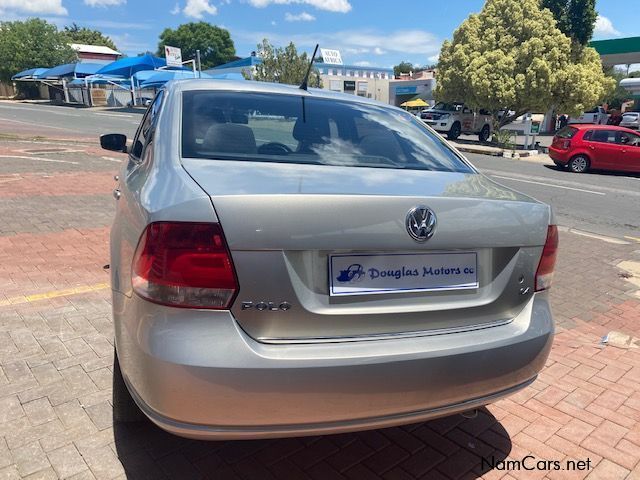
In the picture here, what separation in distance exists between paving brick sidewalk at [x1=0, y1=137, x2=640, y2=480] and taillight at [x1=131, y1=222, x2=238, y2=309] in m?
1.05

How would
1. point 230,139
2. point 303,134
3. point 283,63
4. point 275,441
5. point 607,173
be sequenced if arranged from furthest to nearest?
point 283,63, point 607,173, point 303,134, point 275,441, point 230,139

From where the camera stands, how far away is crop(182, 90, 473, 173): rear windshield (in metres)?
2.31

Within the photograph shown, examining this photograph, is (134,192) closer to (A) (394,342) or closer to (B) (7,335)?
(A) (394,342)

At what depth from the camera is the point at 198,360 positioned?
1619 millimetres

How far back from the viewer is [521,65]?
73.3ft

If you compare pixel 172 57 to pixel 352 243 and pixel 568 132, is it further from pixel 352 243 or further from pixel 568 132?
pixel 352 243

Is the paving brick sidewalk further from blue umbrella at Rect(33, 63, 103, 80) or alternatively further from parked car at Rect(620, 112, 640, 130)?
blue umbrella at Rect(33, 63, 103, 80)

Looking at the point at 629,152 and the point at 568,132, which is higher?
the point at 568,132

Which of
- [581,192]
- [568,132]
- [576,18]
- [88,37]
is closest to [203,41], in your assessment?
[88,37]

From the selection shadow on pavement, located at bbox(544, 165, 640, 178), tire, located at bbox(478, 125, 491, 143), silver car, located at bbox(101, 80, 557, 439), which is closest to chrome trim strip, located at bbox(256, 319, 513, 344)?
silver car, located at bbox(101, 80, 557, 439)

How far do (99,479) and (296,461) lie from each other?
2.92 feet

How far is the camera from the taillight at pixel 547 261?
2.17m

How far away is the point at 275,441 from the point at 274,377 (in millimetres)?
1025

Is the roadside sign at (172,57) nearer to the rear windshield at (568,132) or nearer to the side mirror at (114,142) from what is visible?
the rear windshield at (568,132)
